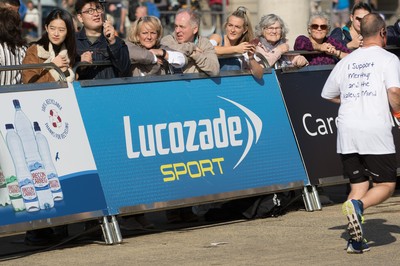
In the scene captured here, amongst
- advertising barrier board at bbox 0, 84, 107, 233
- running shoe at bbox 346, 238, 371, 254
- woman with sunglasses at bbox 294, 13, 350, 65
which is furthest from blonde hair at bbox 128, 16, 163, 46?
running shoe at bbox 346, 238, 371, 254

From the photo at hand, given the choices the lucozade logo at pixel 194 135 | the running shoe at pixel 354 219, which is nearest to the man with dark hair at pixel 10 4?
the lucozade logo at pixel 194 135

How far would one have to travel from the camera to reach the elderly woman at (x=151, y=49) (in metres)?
11.3

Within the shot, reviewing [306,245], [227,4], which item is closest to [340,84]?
[306,245]

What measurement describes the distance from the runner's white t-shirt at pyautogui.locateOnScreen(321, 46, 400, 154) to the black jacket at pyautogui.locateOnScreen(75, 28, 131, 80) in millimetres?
2246

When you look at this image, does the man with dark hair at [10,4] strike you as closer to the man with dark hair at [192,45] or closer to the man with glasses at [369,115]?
the man with dark hair at [192,45]

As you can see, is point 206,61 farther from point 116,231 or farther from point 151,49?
point 116,231

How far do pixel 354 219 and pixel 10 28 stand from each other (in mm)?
3772

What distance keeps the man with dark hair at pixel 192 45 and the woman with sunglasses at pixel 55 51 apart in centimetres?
131

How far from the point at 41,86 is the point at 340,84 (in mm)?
2617

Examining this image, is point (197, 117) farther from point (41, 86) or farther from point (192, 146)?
point (41, 86)

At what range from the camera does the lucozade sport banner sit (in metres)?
10.6

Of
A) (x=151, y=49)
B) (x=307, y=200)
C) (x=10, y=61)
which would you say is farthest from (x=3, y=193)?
(x=307, y=200)

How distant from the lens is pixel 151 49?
37.2 ft

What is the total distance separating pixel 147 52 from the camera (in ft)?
36.7
